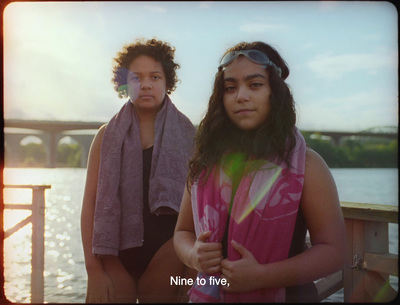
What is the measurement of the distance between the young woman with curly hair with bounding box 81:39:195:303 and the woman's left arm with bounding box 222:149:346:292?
507 millimetres

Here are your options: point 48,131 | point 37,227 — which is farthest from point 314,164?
point 48,131

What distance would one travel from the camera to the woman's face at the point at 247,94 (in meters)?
1.15

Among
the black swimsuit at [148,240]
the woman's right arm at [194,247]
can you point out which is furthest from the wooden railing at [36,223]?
the woman's right arm at [194,247]

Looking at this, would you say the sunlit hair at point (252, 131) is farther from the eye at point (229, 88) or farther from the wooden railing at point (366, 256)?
the wooden railing at point (366, 256)

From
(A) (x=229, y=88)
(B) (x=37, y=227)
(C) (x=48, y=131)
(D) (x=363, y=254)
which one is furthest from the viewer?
(C) (x=48, y=131)

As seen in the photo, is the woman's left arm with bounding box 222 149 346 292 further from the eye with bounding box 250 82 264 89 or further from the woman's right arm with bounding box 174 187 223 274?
the eye with bounding box 250 82 264 89

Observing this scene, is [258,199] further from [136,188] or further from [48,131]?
[48,131]

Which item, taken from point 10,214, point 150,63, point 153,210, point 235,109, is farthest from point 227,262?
point 10,214

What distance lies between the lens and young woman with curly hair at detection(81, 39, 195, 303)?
1.57m

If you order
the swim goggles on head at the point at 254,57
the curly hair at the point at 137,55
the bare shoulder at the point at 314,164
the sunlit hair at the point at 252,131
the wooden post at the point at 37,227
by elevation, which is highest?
the curly hair at the point at 137,55

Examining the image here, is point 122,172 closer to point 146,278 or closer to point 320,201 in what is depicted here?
point 146,278

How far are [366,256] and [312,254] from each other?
2.91 ft

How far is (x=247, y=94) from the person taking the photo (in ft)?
3.74

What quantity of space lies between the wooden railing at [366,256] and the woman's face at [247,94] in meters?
0.94
